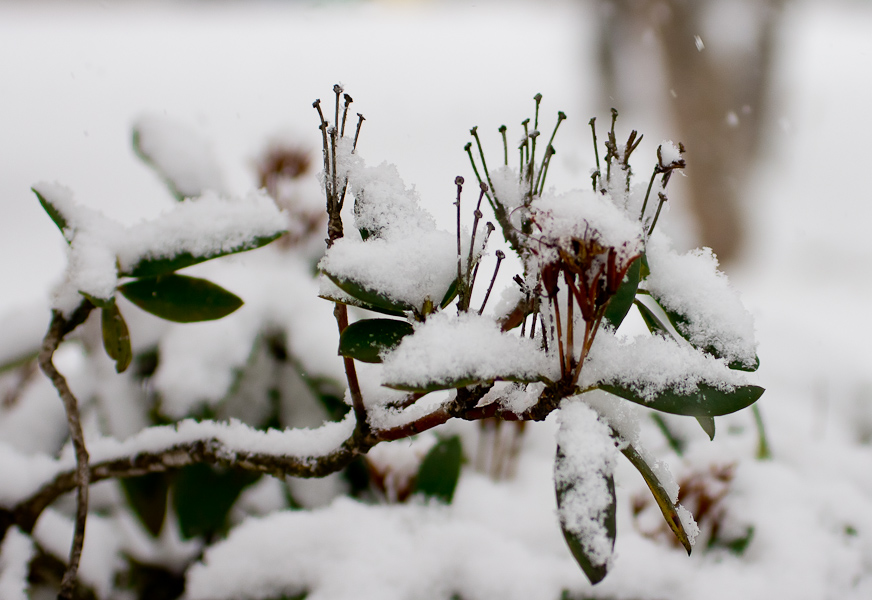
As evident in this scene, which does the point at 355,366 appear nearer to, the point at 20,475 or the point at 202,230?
the point at 202,230

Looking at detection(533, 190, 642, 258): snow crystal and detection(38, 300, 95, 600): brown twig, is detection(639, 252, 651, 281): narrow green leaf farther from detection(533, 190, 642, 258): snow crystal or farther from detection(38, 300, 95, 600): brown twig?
detection(38, 300, 95, 600): brown twig

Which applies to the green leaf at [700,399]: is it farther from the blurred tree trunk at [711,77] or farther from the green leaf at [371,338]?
the blurred tree trunk at [711,77]

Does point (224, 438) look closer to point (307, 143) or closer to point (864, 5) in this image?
point (307, 143)

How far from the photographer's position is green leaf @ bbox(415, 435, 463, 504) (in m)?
0.68

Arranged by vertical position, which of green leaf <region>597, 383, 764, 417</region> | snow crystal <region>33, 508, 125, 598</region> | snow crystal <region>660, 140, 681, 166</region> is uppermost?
snow crystal <region>660, 140, 681, 166</region>

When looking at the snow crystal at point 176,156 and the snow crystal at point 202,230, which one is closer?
the snow crystal at point 202,230

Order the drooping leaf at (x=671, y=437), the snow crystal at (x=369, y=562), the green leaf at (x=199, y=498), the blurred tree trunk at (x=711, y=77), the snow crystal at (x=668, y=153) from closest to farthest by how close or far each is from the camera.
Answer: the snow crystal at (x=668, y=153) < the snow crystal at (x=369, y=562) < the green leaf at (x=199, y=498) < the drooping leaf at (x=671, y=437) < the blurred tree trunk at (x=711, y=77)

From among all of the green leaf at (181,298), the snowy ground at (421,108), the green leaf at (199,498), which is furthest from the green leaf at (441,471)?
the snowy ground at (421,108)

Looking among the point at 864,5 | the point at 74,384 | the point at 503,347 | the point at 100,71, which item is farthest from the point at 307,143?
the point at 864,5

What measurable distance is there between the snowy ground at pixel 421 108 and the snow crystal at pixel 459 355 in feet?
2.69

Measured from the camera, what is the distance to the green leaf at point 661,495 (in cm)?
33

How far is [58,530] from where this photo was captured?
676 millimetres

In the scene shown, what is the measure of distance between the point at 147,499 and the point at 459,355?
54 centimetres

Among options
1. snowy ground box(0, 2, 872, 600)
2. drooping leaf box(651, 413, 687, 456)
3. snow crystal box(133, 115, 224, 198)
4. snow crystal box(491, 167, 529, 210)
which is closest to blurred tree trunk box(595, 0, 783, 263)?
snowy ground box(0, 2, 872, 600)
